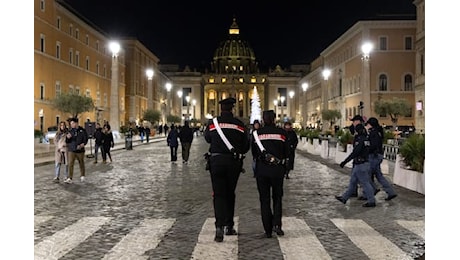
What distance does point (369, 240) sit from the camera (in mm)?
8211

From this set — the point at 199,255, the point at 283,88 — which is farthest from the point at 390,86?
the point at 283,88

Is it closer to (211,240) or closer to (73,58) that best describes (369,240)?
(211,240)

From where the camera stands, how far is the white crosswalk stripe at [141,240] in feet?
24.0

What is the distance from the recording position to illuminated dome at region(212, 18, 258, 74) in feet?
612

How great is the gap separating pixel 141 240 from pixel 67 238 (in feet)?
3.47

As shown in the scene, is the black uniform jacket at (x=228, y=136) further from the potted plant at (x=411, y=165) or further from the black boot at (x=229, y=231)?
the potted plant at (x=411, y=165)

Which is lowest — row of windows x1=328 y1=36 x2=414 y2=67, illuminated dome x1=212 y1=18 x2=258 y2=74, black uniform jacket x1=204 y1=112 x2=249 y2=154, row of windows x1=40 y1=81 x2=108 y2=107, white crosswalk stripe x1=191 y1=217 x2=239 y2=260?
white crosswalk stripe x1=191 y1=217 x2=239 y2=260

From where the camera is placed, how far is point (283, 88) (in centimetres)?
15925

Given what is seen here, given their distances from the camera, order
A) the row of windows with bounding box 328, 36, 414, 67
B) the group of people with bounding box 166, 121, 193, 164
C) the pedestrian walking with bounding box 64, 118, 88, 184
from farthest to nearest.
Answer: the row of windows with bounding box 328, 36, 414, 67, the group of people with bounding box 166, 121, 193, 164, the pedestrian walking with bounding box 64, 118, 88, 184

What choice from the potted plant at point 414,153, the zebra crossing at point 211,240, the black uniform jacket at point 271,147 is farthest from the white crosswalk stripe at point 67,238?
the potted plant at point 414,153

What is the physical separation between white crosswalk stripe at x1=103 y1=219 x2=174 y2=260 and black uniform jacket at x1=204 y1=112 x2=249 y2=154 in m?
1.49

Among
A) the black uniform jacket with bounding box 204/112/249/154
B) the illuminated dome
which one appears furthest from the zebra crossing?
the illuminated dome

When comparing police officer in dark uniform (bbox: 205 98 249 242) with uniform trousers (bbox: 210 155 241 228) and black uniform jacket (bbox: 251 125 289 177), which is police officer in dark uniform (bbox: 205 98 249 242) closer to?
uniform trousers (bbox: 210 155 241 228)
